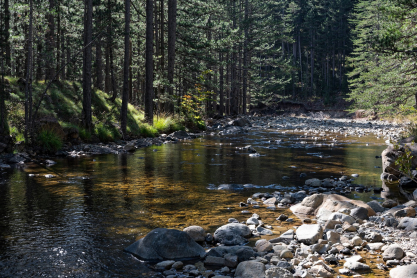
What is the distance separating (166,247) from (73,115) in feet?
45.3

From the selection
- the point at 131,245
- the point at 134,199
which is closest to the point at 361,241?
the point at 131,245

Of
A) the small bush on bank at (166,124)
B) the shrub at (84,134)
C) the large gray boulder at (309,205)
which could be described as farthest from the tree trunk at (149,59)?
the large gray boulder at (309,205)

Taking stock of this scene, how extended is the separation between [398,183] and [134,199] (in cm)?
A: 644

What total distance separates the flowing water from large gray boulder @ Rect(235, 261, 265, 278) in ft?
3.40

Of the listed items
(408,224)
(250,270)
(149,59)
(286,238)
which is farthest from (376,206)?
(149,59)

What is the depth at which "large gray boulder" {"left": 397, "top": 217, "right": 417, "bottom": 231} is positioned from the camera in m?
5.10

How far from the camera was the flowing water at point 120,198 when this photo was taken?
13.9ft

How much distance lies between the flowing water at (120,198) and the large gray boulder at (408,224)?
5.99 feet

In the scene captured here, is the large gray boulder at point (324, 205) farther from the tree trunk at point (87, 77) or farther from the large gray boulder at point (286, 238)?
the tree trunk at point (87, 77)

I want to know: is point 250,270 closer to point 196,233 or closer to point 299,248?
point 299,248

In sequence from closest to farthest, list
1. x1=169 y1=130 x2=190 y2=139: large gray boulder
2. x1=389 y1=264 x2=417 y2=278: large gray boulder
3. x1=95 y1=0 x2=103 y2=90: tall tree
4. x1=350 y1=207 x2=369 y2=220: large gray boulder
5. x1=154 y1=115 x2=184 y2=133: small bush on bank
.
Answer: x1=389 y1=264 x2=417 y2=278: large gray boulder, x1=350 y1=207 x2=369 y2=220: large gray boulder, x1=95 y1=0 x2=103 y2=90: tall tree, x1=169 y1=130 x2=190 y2=139: large gray boulder, x1=154 y1=115 x2=184 y2=133: small bush on bank

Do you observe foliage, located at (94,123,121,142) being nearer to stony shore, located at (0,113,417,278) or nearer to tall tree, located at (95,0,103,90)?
tall tree, located at (95,0,103,90)

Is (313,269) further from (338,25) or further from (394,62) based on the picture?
(338,25)

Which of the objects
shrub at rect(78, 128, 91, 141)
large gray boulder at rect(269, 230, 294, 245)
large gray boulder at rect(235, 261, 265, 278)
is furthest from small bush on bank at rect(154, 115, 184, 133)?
large gray boulder at rect(235, 261, 265, 278)
